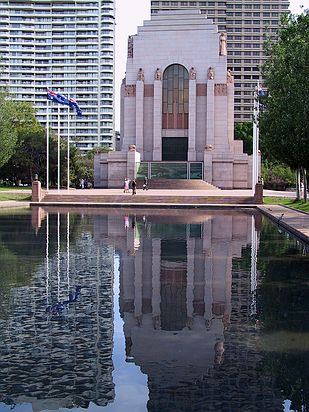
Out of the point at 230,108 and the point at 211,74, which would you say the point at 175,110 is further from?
the point at 230,108

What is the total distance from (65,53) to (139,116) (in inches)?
3564

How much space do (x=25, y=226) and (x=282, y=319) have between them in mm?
Result: 19294

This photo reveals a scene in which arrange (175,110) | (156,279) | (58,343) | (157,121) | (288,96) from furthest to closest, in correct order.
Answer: (175,110), (157,121), (288,96), (156,279), (58,343)

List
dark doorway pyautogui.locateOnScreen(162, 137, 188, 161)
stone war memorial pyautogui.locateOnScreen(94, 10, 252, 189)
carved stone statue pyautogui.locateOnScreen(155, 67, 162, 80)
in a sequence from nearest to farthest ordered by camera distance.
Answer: carved stone statue pyautogui.locateOnScreen(155, 67, 162, 80) → stone war memorial pyautogui.locateOnScreen(94, 10, 252, 189) → dark doorway pyautogui.locateOnScreen(162, 137, 188, 161)

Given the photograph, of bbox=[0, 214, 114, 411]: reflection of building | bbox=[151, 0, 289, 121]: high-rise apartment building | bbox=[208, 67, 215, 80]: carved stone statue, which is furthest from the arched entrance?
bbox=[151, 0, 289, 121]: high-rise apartment building

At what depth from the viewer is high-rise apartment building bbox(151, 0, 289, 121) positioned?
471 feet

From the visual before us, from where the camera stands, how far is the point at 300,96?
30.1m

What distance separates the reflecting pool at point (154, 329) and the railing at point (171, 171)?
164 ft

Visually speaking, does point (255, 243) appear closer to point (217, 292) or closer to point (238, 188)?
point (217, 292)

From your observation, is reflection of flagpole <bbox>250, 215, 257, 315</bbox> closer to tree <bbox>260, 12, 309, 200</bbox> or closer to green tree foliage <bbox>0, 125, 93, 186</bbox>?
tree <bbox>260, 12, 309, 200</bbox>

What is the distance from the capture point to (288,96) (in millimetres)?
33469

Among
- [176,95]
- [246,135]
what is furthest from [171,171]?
[246,135]

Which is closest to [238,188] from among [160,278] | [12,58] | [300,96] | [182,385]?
[300,96]

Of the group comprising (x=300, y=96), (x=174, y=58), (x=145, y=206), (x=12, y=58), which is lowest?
(x=145, y=206)
